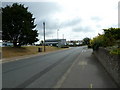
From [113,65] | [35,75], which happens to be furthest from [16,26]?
[113,65]

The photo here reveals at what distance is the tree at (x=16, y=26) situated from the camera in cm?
4691

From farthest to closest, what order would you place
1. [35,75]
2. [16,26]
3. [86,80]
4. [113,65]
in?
[16,26] → [35,75] → [86,80] → [113,65]

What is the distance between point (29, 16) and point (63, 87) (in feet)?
144

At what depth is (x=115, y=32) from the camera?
22.2m

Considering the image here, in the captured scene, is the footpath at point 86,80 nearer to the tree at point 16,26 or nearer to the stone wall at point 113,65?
the stone wall at point 113,65

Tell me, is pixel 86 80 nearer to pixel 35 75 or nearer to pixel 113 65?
pixel 113 65

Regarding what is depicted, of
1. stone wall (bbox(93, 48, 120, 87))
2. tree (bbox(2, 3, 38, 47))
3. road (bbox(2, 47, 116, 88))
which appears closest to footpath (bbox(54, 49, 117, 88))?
road (bbox(2, 47, 116, 88))

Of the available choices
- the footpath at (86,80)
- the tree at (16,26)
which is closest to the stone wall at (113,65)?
the footpath at (86,80)

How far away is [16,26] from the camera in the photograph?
46.8 metres

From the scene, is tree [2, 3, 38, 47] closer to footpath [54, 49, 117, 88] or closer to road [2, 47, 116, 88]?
road [2, 47, 116, 88]

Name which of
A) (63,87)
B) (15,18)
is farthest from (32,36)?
(63,87)

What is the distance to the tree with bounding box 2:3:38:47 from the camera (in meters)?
46.9

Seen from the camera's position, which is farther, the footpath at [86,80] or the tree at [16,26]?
the tree at [16,26]

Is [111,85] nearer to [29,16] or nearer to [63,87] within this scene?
[63,87]
